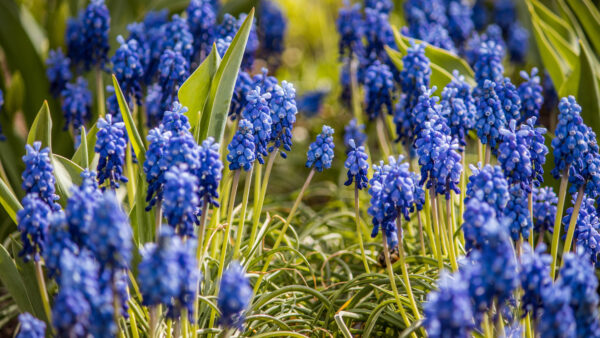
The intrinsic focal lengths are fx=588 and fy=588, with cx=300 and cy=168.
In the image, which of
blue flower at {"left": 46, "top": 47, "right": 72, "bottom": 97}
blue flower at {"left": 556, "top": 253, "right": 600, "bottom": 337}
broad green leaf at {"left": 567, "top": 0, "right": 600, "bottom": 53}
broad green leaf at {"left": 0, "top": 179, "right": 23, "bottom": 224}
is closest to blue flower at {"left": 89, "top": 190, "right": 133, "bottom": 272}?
broad green leaf at {"left": 0, "top": 179, "right": 23, "bottom": 224}

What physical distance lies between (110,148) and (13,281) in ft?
2.80

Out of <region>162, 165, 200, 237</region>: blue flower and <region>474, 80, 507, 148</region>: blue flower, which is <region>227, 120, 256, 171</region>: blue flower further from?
<region>474, 80, 507, 148</region>: blue flower

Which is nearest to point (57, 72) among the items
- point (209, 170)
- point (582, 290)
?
point (209, 170)

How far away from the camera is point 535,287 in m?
2.04

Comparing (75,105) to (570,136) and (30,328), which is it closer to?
(30,328)

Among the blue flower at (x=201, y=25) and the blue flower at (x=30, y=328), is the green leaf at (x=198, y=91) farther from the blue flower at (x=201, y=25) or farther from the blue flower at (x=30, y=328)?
the blue flower at (x=30, y=328)

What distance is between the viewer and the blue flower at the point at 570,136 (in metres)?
2.60

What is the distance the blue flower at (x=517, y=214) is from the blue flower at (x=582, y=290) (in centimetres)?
44

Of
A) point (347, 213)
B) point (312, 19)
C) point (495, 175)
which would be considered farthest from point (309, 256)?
point (312, 19)

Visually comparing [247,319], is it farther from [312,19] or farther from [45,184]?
[312,19]

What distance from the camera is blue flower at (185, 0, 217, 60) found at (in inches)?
160

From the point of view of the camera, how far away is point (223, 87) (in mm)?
3123

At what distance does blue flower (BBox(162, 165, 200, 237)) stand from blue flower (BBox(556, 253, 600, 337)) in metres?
1.33

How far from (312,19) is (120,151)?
7.32m
